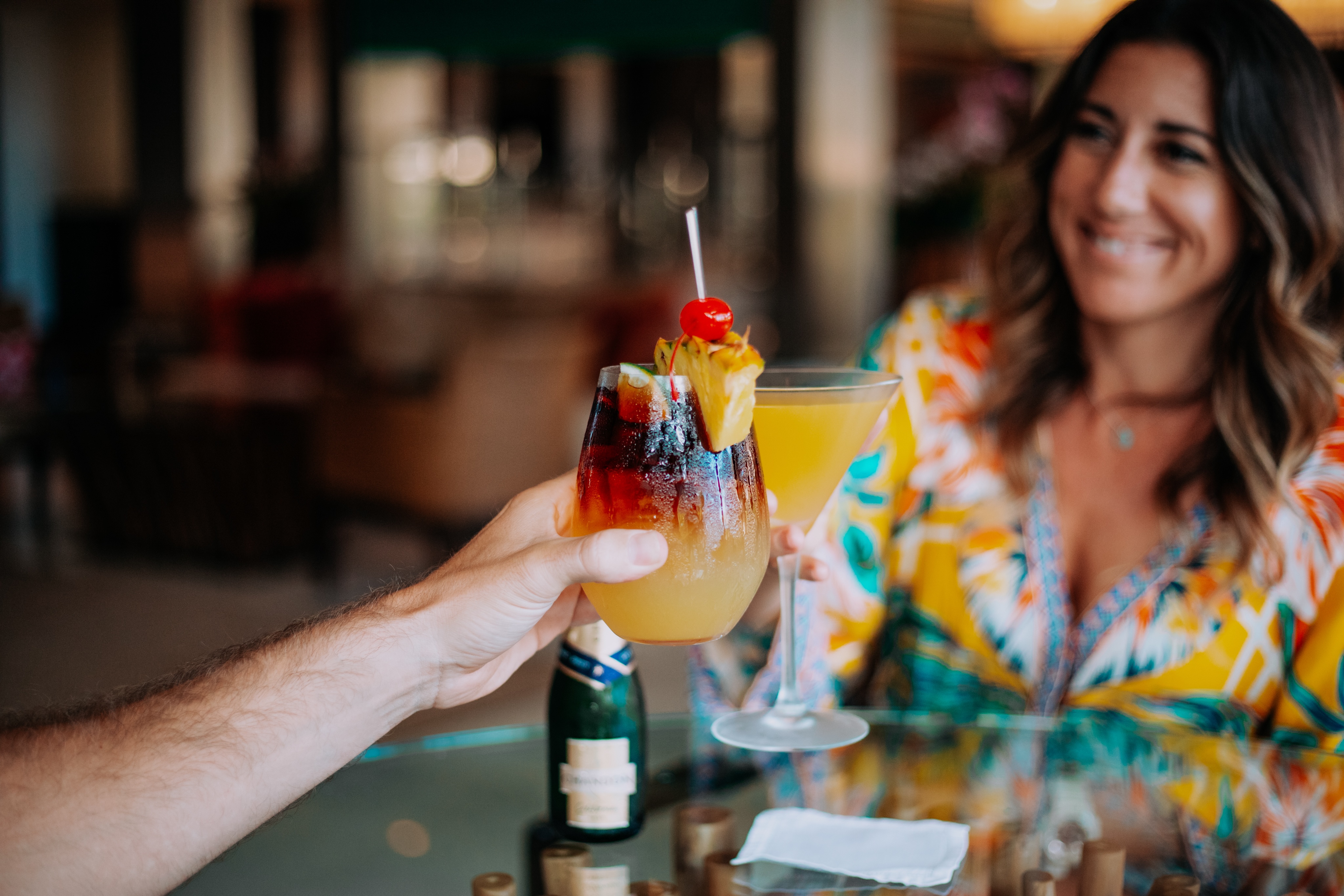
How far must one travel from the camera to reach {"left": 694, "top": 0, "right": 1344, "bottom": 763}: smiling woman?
1.68 meters

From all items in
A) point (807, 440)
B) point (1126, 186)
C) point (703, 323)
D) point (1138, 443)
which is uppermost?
point (1126, 186)

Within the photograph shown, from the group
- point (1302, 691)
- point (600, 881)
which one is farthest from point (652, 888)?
point (1302, 691)

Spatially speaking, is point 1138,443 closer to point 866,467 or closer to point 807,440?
point 866,467

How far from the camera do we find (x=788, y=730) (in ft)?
4.33

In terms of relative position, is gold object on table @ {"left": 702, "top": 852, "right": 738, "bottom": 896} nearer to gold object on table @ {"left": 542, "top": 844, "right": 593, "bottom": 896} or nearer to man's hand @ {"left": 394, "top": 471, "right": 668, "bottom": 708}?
gold object on table @ {"left": 542, "top": 844, "right": 593, "bottom": 896}

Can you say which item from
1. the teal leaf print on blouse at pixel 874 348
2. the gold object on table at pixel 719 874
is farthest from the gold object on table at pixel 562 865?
the teal leaf print on blouse at pixel 874 348

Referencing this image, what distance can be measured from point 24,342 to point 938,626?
5.05 meters

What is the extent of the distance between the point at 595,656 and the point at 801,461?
27 centimetres

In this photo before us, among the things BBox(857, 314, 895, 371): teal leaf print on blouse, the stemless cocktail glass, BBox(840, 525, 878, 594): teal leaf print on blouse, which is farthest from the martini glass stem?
BBox(857, 314, 895, 371): teal leaf print on blouse

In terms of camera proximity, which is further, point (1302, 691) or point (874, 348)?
point (874, 348)

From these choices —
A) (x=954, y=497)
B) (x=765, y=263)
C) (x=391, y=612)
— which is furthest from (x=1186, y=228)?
(x=765, y=263)

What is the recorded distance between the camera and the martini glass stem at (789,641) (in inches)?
50.6

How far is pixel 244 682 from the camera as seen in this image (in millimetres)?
1041

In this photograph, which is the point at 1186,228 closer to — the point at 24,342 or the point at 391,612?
the point at 391,612
